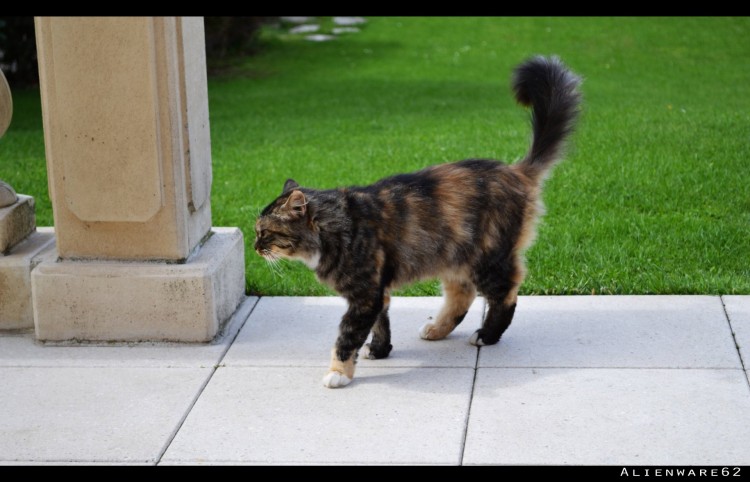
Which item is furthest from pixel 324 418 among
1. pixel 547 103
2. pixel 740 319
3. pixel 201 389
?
pixel 740 319

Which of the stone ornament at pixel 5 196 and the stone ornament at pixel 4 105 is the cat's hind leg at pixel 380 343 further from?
the stone ornament at pixel 4 105

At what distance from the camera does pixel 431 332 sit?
5598 mm

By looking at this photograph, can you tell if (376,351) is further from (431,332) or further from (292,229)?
(292,229)

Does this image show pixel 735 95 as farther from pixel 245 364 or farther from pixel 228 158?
pixel 245 364

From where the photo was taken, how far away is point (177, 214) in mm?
5520

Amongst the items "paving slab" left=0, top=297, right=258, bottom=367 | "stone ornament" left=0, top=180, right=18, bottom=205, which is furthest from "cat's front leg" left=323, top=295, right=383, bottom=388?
"stone ornament" left=0, top=180, right=18, bottom=205

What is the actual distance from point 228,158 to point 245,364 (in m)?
5.40

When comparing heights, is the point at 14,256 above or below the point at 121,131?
below

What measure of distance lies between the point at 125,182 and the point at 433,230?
174 cm

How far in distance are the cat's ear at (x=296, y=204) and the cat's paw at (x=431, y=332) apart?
113cm

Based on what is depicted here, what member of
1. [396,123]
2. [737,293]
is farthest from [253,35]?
[737,293]

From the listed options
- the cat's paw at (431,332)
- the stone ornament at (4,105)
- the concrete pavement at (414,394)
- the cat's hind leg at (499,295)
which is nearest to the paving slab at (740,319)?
the concrete pavement at (414,394)

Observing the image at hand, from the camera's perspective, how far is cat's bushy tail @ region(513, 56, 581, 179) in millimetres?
5477

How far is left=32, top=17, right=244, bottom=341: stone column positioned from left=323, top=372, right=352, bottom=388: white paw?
948 mm
